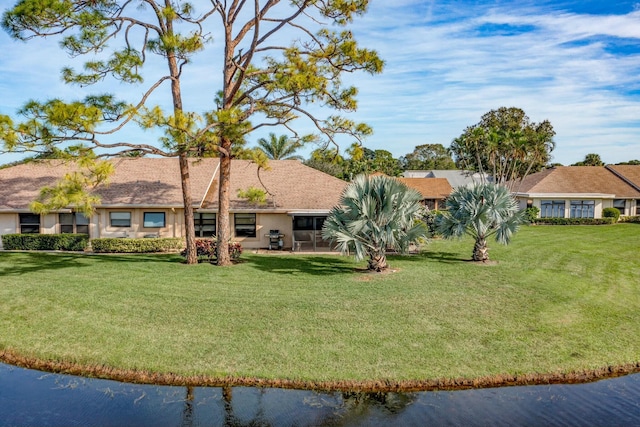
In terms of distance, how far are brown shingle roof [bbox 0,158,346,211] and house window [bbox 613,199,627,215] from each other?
82.6 ft

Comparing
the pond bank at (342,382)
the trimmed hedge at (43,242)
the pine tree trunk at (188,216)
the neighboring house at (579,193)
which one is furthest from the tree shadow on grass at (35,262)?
the neighboring house at (579,193)

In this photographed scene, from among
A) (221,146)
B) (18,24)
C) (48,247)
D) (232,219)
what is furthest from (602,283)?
(48,247)

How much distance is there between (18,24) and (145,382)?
12080mm

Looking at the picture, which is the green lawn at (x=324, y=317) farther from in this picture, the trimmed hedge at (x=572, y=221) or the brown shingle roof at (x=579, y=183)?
the brown shingle roof at (x=579, y=183)

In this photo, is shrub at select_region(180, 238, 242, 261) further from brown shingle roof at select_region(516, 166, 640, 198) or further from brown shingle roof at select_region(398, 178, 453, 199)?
brown shingle roof at select_region(398, 178, 453, 199)

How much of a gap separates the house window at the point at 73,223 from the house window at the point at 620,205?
1475 inches

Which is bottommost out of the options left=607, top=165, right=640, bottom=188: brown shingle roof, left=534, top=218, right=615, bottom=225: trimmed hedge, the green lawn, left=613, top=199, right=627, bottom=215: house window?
the green lawn

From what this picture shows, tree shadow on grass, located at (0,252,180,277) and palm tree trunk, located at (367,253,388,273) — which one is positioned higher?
palm tree trunk, located at (367,253,388,273)

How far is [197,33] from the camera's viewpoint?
19047 mm

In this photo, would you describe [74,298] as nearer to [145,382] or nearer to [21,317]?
[21,317]

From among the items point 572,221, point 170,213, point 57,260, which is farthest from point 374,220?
point 572,221

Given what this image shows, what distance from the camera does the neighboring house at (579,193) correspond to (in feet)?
125

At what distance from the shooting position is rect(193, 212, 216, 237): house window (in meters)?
25.0

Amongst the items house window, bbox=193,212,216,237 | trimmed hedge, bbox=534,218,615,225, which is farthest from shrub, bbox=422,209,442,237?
trimmed hedge, bbox=534,218,615,225
